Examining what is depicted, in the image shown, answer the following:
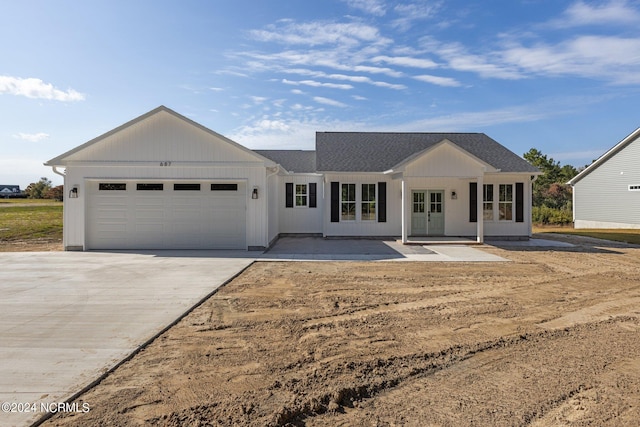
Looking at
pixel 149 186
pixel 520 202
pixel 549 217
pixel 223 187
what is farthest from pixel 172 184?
pixel 549 217

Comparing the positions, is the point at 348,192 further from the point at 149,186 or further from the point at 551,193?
the point at 551,193

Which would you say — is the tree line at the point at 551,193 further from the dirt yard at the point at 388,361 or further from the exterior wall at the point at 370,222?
the dirt yard at the point at 388,361

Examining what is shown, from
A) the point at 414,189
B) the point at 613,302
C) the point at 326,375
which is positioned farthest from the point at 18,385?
the point at 414,189

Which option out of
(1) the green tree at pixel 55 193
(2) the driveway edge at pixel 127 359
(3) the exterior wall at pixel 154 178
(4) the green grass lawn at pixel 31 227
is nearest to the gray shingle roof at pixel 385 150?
(3) the exterior wall at pixel 154 178

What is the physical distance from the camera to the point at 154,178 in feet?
42.7

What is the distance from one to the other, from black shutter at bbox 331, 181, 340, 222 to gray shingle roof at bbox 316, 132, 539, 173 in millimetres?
703

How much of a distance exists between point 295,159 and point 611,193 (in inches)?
768

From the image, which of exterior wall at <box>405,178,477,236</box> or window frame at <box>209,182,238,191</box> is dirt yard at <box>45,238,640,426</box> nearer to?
window frame at <box>209,182,238,191</box>

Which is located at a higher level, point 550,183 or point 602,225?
point 550,183

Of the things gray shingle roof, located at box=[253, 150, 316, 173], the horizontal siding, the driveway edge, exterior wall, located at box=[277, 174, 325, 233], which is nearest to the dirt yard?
the driveway edge

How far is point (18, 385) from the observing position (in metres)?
3.61

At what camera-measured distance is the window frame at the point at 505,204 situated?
54.1 feet

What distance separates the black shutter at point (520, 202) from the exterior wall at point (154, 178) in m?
10.5

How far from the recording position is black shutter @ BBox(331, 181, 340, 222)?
16531 mm
